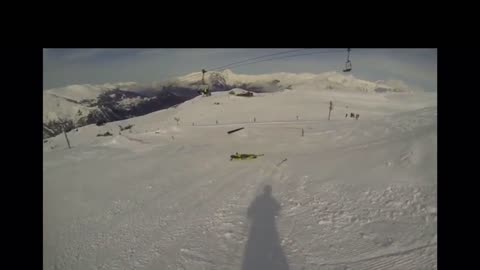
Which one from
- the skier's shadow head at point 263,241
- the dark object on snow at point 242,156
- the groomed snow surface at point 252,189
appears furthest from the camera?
the dark object on snow at point 242,156

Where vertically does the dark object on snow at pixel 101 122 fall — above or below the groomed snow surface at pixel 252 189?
above

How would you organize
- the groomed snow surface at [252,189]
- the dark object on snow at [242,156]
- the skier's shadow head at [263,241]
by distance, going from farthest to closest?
1. the dark object on snow at [242,156]
2. the groomed snow surface at [252,189]
3. the skier's shadow head at [263,241]

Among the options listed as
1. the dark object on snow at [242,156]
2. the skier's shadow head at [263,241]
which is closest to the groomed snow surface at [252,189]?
the skier's shadow head at [263,241]

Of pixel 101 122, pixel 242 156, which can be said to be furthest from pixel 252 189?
pixel 101 122

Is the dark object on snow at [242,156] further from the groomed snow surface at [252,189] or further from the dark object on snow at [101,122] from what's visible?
the dark object on snow at [101,122]

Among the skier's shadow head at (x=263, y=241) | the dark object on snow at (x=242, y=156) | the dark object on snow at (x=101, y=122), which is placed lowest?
the skier's shadow head at (x=263, y=241)

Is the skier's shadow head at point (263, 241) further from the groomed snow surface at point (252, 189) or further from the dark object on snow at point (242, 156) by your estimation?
the dark object on snow at point (242, 156)

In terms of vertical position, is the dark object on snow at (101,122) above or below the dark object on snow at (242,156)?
above

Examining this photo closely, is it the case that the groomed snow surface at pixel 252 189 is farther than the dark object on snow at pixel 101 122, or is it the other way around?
the dark object on snow at pixel 101 122
